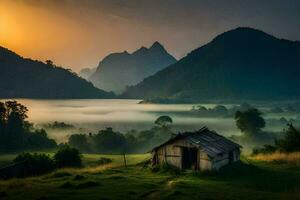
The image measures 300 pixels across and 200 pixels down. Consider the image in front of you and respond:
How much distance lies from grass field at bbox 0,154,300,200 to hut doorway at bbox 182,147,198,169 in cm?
378

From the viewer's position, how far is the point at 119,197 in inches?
1318

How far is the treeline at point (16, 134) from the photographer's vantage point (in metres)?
127

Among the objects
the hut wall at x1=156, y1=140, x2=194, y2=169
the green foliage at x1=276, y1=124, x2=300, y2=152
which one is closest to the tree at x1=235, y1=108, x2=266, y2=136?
the green foliage at x1=276, y1=124, x2=300, y2=152

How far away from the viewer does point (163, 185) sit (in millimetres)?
→ 40438

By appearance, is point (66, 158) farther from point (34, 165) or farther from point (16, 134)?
point (16, 134)

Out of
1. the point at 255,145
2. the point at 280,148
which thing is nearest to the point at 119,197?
the point at 280,148

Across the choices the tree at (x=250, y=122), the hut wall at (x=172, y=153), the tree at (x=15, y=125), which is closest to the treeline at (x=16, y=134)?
the tree at (x=15, y=125)

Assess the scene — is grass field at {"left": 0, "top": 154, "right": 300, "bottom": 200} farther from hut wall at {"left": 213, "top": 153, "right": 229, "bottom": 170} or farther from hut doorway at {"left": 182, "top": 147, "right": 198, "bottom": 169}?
hut doorway at {"left": 182, "top": 147, "right": 198, "bottom": 169}

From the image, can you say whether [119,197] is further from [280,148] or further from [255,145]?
[255,145]

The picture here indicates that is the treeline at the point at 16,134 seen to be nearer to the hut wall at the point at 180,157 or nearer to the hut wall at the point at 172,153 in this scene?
the hut wall at the point at 172,153

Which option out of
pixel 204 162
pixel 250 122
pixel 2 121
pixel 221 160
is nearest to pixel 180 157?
pixel 204 162

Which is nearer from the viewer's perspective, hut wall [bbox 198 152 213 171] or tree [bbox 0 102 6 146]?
hut wall [bbox 198 152 213 171]

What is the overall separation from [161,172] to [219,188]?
12.8m

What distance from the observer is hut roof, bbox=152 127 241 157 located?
169ft
